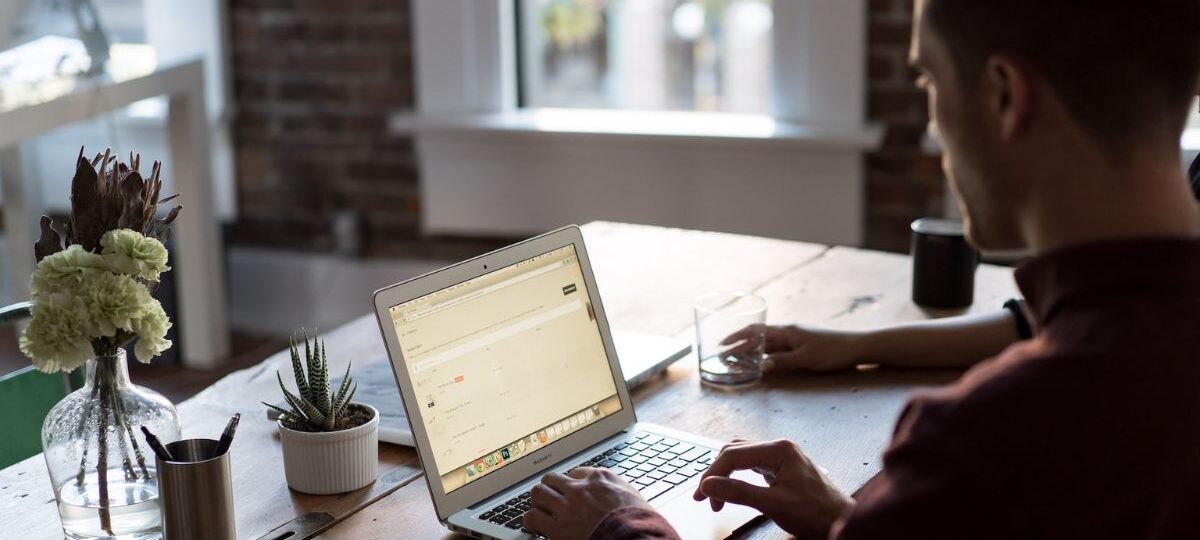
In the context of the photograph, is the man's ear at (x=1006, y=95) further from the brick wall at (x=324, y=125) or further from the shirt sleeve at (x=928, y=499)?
the brick wall at (x=324, y=125)

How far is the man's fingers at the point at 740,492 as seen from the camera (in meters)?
1.25

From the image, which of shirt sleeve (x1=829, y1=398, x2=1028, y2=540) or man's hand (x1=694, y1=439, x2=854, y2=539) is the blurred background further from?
shirt sleeve (x1=829, y1=398, x2=1028, y2=540)

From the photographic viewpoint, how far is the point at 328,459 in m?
1.33

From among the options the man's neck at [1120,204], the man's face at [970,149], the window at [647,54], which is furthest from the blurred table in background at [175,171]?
the man's neck at [1120,204]

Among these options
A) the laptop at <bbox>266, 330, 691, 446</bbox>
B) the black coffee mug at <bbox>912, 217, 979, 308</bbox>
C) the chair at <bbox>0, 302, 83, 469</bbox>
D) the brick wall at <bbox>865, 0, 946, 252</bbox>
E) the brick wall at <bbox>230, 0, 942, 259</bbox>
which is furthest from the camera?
the brick wall at <bbox>230, 0, 942, 259</bbox>

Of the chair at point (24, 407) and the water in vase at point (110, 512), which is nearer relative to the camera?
the water in vase at point (110, 512)

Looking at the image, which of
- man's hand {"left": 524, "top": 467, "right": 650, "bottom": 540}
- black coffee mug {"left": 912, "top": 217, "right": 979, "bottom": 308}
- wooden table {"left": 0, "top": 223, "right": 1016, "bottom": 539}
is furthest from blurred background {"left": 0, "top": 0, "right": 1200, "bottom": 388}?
man's hand {"left": 524, "top": 467, "right": 650, "bottom": 540}

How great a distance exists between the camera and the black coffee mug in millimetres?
1937

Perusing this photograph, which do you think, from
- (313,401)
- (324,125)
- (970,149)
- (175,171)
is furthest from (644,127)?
(970,149)

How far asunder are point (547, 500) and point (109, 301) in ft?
1.43

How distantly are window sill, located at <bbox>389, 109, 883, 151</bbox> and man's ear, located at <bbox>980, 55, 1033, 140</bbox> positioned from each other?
2.24m

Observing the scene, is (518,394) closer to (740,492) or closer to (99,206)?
(740,492)

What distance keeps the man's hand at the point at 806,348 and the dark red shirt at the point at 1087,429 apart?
33.3 inches

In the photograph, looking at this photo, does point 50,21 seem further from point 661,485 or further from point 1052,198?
point 1052,198
